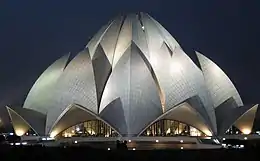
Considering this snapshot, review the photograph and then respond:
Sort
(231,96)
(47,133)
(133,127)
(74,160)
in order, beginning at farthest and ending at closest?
1. (231,96)
2. (47,133)
3. (133,127)
4. (74,160)

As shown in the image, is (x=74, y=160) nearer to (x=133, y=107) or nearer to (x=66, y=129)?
(x=133, y=107)

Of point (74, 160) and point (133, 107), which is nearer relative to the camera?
point (74, 160)

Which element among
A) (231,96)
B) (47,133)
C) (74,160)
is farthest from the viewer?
(231,96)

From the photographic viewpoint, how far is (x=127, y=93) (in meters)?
42.7

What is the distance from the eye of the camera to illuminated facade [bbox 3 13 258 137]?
42469mm

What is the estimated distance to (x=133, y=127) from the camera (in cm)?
4172

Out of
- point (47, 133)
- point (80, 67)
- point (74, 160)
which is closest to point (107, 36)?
point (80, 67)

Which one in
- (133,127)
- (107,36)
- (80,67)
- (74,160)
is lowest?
(74,160)

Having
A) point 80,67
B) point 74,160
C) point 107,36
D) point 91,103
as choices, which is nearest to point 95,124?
point 91,103

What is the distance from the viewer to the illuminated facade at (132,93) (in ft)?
139

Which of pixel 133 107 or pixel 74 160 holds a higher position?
pixel 133 107

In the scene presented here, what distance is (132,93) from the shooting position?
42656 millimetres

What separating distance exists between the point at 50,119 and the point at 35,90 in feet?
17.9

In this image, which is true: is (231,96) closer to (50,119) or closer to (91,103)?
(91,103)
